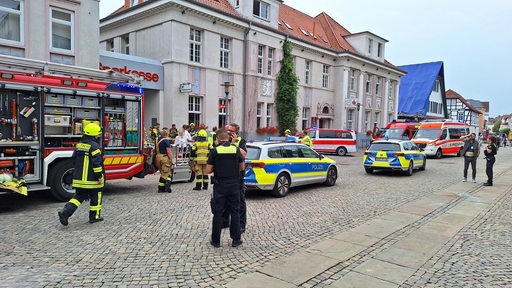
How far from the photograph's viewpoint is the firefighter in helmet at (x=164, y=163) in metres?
10.1

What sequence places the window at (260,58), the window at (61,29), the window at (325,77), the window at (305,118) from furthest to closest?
1. the window at (325,77)
2. the window at (305,118)
3. the window at (260,58)
4. the window at (61,29)

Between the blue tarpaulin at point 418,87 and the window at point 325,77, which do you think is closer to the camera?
the window at point 325,77

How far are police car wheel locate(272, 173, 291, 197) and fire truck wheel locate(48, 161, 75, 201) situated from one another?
4.98m

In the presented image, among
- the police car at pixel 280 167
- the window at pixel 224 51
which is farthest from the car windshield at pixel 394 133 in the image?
the police car at pixel 280 167

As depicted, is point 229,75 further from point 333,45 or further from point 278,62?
point 333,45

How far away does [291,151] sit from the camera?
10.4 metres

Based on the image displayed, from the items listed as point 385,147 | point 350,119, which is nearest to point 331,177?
point 385,147

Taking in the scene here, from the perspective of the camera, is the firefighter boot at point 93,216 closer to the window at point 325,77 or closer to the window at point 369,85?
the window at point 325,77

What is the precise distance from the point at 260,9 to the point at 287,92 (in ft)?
19.8

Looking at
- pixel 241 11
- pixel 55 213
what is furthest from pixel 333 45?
pixel 55 213

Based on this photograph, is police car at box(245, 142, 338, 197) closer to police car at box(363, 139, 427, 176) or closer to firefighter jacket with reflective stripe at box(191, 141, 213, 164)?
firefighter jacket with reflective stripe at box(191, 141, 213, 164)

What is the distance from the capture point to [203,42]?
68.9ft

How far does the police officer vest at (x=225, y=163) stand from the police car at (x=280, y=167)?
3.80 m

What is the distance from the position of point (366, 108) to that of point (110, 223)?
108 ft
